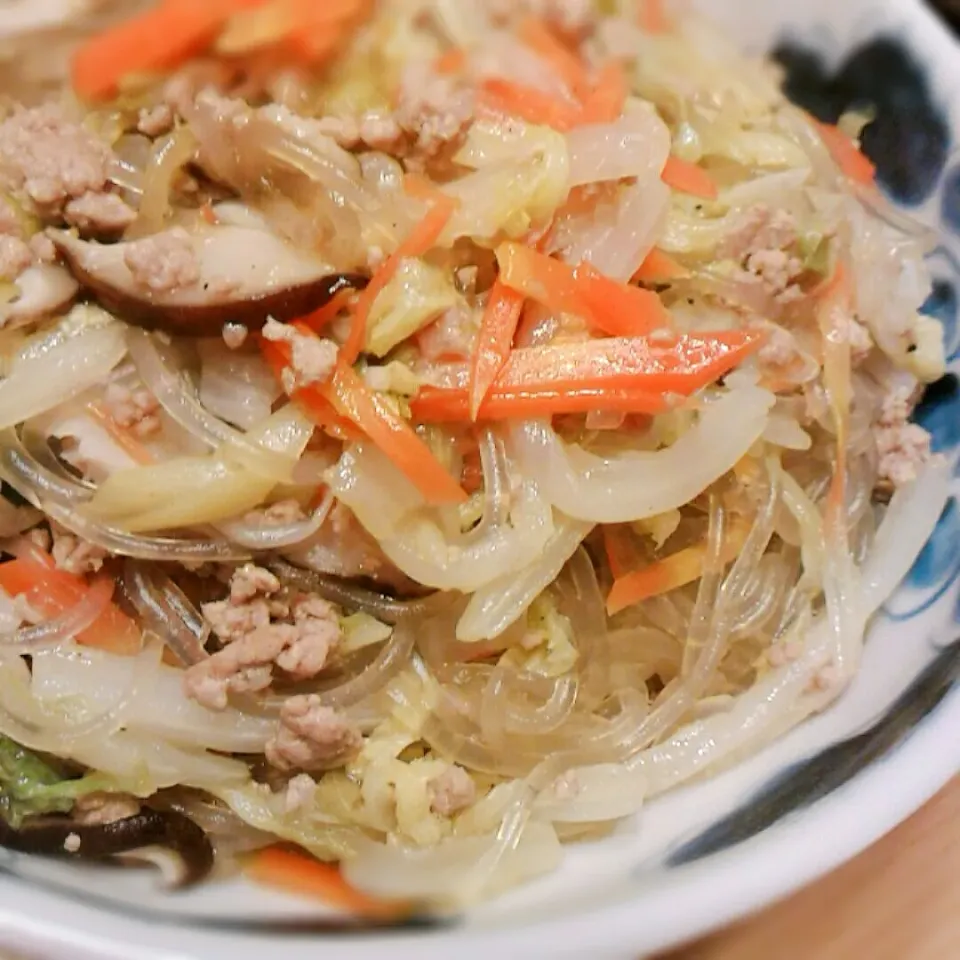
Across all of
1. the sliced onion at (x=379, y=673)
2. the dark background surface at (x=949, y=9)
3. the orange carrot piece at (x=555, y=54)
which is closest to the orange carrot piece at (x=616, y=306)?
the orange carrot piece at (x=555, y=54)

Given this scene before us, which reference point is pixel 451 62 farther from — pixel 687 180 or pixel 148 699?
pixel 148 699

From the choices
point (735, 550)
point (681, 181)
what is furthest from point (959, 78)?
point (735, 550)

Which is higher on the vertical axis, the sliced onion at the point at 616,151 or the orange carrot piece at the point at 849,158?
the orange carrot piece at the point at 849,158

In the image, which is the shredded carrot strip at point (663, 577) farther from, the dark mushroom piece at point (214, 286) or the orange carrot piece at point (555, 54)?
the orange carrot piece at point (555, 54)

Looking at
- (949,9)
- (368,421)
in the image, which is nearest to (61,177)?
(368,421)

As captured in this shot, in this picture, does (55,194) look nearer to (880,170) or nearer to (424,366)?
(424,366)

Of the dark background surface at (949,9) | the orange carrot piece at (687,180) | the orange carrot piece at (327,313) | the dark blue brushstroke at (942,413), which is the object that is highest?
the dark background surface at (949,9)

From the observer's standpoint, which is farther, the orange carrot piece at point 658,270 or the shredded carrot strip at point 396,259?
the orange carrot piece at point 658,270
